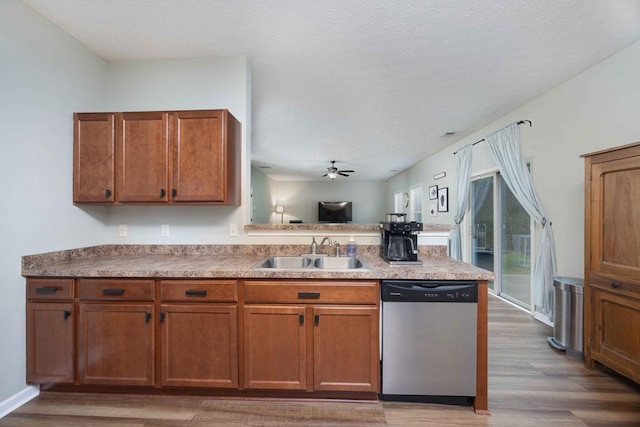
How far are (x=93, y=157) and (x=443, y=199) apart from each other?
534 cm

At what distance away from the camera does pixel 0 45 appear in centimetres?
167

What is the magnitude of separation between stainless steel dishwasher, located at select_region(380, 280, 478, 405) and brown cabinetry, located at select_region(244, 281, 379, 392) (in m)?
0.11

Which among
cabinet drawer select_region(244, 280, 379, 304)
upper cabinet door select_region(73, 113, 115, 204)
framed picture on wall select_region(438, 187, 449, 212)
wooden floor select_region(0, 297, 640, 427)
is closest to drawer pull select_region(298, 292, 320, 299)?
cabinet drawer select_region(244, 280, 379, 304)

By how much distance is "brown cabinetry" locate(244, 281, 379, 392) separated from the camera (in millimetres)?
1731

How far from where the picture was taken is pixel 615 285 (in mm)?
1964

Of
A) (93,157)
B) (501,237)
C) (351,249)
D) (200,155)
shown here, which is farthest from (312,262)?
(501,237)

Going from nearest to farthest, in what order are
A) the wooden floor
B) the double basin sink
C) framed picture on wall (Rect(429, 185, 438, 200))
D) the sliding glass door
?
1. the wooden floor
2. the double basin sink
3. the sliding glass door
4. framed picture on wall (Rect(429, 185, 438, 200))

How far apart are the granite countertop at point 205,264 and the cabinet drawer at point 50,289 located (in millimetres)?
46

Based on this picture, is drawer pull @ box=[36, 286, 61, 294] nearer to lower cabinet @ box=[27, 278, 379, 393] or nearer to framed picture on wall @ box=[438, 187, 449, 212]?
lower cabinet @ box=[27, 278, 379, 393]

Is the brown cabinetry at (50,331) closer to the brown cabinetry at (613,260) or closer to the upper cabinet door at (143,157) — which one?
the upper cabinet door at (143,157)

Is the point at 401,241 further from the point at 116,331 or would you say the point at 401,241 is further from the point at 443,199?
the point at 443,199

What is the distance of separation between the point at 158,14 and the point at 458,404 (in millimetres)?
3240

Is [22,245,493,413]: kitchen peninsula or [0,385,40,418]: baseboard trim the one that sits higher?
[22,245,493,413]: kitchen peninsula

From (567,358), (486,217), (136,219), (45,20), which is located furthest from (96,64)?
(486,217)
